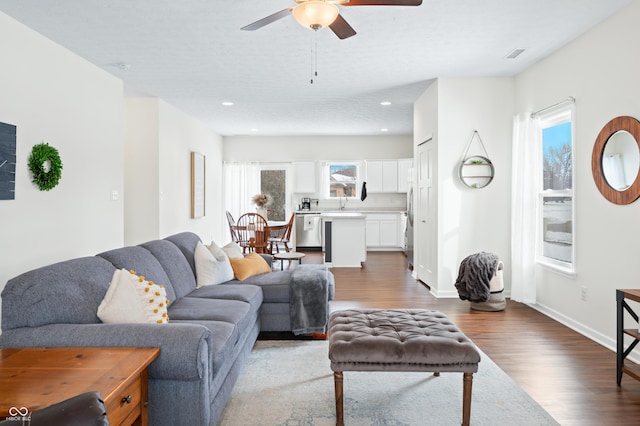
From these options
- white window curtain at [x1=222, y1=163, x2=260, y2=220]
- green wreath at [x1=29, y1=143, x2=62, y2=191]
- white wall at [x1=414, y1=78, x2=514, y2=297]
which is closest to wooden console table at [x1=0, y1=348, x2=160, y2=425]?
green wreath at [x1=29, y1=143, x2=62, y2=191]

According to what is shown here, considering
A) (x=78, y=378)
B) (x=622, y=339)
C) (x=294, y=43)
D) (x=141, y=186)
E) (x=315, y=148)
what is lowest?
(x=622, y=339)

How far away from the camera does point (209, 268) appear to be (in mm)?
3859

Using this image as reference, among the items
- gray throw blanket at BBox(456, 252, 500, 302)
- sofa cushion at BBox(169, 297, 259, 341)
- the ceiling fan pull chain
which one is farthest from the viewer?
gray throw blanket at BBox(456, 252, 500, 302)

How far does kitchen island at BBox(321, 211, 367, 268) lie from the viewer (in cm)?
771

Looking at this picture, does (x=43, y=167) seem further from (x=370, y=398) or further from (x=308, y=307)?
(x=370, y=398)

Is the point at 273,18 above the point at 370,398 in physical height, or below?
above

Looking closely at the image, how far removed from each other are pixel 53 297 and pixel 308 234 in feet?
26.0

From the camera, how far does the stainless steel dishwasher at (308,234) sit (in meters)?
9.88

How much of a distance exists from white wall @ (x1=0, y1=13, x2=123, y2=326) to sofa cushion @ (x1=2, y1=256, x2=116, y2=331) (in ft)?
5.44

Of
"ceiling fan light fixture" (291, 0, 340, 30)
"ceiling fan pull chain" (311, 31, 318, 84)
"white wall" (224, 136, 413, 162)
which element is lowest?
"ceiling fan light fixture" (291, 0, 340, 30)

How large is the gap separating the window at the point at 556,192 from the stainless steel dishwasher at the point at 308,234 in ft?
18.0

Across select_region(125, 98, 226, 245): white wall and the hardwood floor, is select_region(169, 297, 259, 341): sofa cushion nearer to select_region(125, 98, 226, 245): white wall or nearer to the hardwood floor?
the hardwood floor

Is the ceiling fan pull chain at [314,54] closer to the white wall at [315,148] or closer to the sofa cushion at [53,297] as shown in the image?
the sofa cushion at [53,297]

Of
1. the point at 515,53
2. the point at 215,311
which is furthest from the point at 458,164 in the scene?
the point at 215,311
